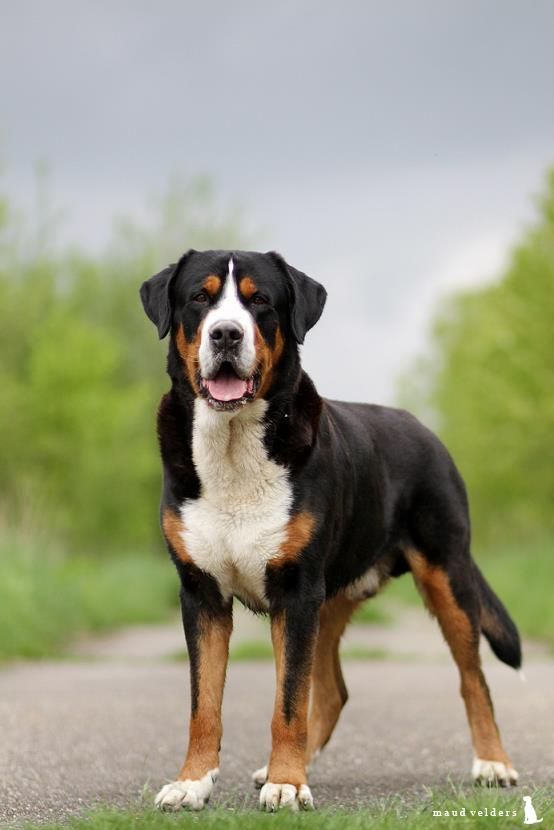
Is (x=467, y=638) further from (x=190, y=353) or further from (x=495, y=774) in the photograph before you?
(x=190, y=353)

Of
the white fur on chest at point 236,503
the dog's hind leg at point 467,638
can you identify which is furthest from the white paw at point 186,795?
the dog's hind leg at point 467,638

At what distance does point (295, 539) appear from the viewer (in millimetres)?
4684

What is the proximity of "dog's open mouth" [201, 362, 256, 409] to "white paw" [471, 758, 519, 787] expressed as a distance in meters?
1.92

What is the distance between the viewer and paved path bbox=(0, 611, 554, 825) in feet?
16.7

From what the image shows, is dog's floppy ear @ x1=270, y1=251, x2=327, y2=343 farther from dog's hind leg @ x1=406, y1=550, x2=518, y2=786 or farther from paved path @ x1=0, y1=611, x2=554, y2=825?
paved path @ x1=0, y1=611, x2=554, y2=825

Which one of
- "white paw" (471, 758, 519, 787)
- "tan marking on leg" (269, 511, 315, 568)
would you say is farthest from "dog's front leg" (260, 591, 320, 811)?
"white paw" (471, 758, 519, 787)

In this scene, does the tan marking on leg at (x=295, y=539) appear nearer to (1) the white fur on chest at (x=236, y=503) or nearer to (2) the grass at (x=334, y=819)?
(1) the white fur on chest at (x=236, y=503)

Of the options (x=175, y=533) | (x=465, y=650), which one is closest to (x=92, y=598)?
(x=465, y=650)

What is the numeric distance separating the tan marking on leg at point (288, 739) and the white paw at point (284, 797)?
44mm

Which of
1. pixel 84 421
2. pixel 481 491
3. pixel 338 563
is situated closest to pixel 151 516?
pixel 84 421

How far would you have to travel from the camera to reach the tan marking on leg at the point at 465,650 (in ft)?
18.0

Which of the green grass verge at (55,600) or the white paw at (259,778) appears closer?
the white paw at (259,778)

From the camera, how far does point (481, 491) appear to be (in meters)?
30.9

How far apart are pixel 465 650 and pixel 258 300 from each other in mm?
1895
